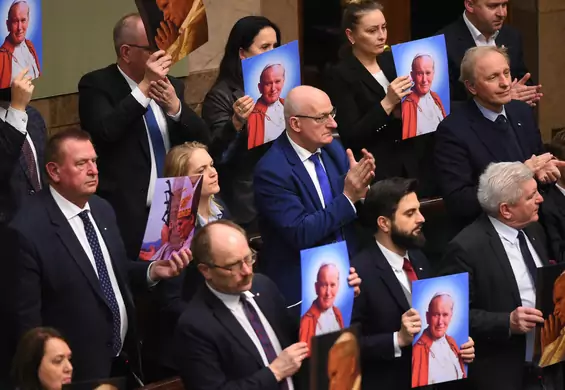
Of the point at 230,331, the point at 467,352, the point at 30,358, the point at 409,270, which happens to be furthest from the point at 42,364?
the point at 467,352

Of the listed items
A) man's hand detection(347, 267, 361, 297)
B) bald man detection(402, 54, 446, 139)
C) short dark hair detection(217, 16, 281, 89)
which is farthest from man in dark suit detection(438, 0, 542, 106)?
man's hand detection(347, 267, 361, 297)

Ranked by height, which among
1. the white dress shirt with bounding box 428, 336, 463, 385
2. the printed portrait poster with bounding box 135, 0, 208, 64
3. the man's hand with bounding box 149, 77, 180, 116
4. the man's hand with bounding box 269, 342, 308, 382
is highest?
the printed portrait poster with bounding box 135, 0, 208, 64

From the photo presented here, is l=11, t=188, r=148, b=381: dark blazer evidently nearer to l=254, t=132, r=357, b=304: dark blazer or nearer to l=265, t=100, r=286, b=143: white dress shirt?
l=254, t=132, r=357, b=304: dark blazer

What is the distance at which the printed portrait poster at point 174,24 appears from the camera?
22.6ft

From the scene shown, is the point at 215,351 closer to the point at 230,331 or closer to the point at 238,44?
the point at 230,331

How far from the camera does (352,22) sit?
791 centimetres

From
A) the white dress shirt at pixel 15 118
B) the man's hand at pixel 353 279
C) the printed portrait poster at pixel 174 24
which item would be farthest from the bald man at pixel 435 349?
the white dress shirt at pixel 15 118

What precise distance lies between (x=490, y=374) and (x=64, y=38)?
339cm

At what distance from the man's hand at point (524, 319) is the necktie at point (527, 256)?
239mm

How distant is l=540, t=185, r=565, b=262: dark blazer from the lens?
743cm

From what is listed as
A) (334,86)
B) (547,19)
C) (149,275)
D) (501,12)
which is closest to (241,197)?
(334,86)

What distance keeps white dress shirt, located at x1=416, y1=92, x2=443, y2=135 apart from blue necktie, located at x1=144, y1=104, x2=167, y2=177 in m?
1.37

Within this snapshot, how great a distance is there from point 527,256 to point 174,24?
1.99 meters

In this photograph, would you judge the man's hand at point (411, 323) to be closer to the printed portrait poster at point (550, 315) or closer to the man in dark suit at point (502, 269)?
the man in dark suit at point (502, 269)
